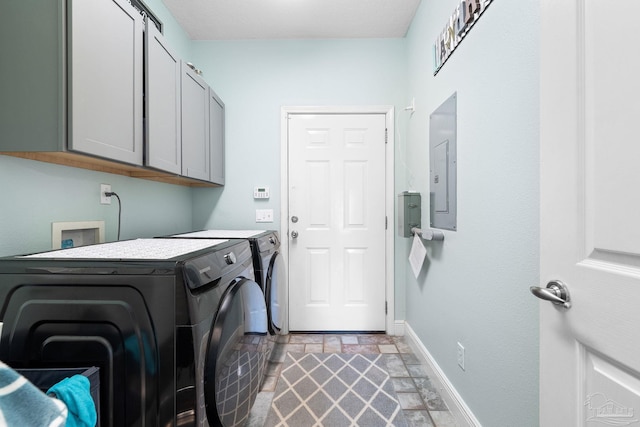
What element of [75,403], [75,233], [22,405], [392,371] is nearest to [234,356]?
[75,403]

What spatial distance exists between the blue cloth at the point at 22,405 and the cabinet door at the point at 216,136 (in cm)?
174

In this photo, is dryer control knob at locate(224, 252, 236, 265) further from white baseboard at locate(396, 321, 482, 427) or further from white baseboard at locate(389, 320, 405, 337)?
white baseboard at locate(389, 320, 405, 337)

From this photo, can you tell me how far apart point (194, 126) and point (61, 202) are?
0.88 m

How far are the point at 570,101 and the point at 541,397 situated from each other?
757 millimetres

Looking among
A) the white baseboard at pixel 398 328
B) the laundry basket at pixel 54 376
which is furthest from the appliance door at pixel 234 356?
the white baseboard at pixel 398 328

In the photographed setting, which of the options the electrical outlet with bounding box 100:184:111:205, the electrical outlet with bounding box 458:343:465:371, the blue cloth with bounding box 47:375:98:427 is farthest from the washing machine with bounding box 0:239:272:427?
the electrical outlet with bounding box 458:343:465:371

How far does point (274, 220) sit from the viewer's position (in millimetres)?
2447

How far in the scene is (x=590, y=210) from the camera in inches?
22.7

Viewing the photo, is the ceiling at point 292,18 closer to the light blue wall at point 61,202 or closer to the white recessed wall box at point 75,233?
the light blue wall at point 61,202

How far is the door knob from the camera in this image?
630 mm

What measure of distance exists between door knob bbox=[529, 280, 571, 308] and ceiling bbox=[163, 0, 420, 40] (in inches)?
85.8

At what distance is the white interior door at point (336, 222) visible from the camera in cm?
241

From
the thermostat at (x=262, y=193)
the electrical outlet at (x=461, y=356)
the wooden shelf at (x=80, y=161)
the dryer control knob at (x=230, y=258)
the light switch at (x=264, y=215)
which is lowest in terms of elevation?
the electrical outlet at (x=461, y=356)

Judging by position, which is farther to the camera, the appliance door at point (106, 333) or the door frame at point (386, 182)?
the door frame at point (386, 182)
